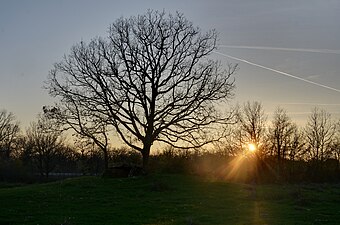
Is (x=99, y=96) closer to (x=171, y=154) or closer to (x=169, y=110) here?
(x=169, y=110)

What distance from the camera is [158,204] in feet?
97.0

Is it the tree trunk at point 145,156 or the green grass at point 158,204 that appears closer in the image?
the green grass at point 158,204

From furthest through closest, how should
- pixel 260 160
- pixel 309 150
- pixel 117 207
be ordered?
pixel 309 150 < pixel 260 160 < pixel 117 207

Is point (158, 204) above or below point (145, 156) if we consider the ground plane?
below

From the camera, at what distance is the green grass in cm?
2297

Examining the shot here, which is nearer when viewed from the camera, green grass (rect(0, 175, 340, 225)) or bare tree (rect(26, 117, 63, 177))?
green grass (rect(0, 175, 340, 225))

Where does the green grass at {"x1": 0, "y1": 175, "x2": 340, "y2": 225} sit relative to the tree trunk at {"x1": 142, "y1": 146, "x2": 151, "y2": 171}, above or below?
below

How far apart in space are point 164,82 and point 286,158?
27298mm

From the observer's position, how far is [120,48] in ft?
156

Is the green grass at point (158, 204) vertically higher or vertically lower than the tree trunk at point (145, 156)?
lower

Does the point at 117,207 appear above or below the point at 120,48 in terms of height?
below

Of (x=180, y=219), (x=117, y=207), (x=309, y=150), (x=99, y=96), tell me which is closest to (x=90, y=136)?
(x=99, y=96)

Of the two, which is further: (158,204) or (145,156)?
(145,156)

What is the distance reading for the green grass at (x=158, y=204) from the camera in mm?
22969
